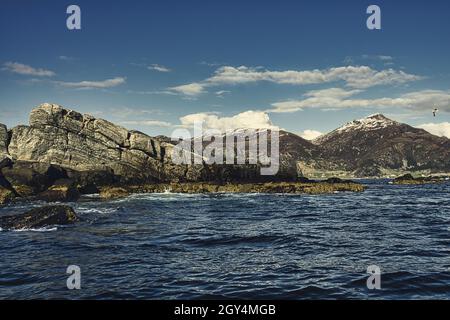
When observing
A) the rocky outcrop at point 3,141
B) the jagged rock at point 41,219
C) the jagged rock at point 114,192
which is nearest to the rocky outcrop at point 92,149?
the rocky outcrop at point 3,141

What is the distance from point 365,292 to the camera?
1462cm

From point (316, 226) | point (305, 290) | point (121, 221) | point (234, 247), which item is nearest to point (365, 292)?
point (305, 290)

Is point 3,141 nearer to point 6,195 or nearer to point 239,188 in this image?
point 6,195

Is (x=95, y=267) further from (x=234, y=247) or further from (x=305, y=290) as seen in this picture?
(x=305, y=290)

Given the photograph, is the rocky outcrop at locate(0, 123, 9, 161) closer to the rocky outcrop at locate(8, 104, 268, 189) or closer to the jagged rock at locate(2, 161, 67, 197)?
the rocky outcrop at locate(8, 104, 268, 189)

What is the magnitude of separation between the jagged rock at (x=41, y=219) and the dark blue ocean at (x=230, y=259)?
1.70m

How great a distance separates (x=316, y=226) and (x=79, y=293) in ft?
71.9

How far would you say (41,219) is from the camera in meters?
32.0

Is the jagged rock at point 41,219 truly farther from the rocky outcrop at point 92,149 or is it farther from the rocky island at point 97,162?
the rocky outcrop at point 92,149

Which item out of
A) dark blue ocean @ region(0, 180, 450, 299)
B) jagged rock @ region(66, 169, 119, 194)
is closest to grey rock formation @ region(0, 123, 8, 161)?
jagged rock @ region(66, 169, 119, 194)

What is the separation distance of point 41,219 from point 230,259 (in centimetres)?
1980

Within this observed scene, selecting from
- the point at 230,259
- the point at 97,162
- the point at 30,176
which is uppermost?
the point at 97,162

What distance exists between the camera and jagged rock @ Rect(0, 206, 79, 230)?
1230 inches

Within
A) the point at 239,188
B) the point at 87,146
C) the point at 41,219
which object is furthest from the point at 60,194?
the point at 239,188
